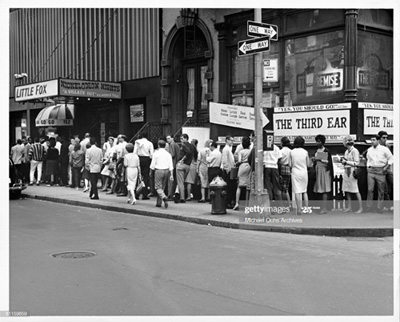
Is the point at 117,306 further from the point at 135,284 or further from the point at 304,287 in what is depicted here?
the point at 304,287

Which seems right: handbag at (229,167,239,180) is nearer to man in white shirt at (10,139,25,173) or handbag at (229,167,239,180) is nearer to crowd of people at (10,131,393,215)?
crowd of people at (10,131,393,215)

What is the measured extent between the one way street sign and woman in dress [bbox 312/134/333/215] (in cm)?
294

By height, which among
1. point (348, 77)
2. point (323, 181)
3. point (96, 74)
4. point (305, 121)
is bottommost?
point (323, 181)

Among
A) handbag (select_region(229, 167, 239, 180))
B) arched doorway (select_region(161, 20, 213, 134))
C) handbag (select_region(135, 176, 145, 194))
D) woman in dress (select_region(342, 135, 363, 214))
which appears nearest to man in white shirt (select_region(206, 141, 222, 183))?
handbag (select_region(229, 167, 239, 180))

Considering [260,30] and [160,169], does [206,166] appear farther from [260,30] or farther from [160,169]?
[260,30]

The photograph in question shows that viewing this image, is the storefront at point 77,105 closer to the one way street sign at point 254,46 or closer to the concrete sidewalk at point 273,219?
the concrete sidewalk at point 273,219

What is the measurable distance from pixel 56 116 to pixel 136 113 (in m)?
4.14

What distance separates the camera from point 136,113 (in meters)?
23.0

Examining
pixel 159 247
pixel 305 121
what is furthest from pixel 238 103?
pixel 159 247

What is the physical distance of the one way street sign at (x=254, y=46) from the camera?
37.7ft

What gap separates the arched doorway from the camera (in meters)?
19.8

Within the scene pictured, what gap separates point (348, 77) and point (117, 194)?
8.08 m

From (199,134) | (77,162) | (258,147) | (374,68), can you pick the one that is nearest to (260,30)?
(258,147)

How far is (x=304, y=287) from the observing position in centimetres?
673
